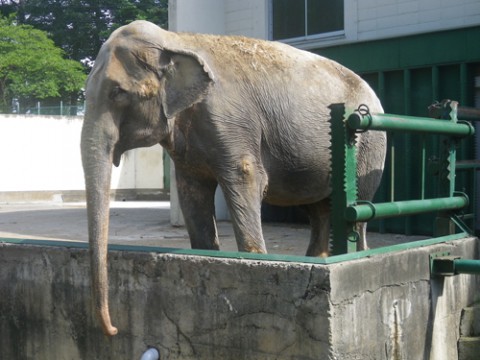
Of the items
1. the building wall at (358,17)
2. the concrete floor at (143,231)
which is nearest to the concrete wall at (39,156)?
the concrete floor at (143,231)

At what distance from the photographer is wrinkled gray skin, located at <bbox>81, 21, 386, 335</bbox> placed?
425 cm

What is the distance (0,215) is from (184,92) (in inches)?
556

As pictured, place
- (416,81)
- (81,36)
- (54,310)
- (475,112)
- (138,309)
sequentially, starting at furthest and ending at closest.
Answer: (81,36)
(416,81)
(475,112)
(54,310)
(138,309)

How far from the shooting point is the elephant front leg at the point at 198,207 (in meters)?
4.93

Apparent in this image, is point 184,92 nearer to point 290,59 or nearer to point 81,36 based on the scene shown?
point 290,59

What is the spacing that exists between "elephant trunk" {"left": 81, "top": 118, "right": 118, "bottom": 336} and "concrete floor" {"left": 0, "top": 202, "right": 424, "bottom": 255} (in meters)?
5.70

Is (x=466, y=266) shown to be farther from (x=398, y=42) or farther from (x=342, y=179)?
(x=398, y=42)

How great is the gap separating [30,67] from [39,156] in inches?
450

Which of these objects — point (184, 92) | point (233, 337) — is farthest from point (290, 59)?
point (233, 337)

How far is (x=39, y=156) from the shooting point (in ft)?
84.7

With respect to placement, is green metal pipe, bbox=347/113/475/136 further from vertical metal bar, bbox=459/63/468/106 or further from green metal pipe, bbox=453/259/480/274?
vertical metal bar, bbox=459/63/468/106

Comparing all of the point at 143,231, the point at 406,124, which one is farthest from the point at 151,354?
the point at 143,231

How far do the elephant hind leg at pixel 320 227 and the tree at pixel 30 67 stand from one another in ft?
105

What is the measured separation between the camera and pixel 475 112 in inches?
237
